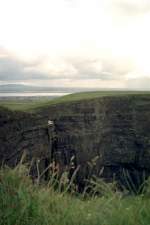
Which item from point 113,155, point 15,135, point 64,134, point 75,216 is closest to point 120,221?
point 75,216

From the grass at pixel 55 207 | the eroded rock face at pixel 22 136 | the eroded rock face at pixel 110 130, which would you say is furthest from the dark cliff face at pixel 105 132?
the grass at pixel 55 207

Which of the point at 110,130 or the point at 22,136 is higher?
the point at 22,136

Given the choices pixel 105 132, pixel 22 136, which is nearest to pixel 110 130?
pixel 105 132

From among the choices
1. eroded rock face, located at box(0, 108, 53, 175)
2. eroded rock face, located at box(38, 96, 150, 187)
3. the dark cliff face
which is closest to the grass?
eroded rock face, located at box(0, 108, 53, 175)

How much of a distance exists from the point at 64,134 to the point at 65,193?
3070 inches

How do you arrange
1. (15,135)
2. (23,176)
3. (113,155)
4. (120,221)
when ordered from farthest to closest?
(113,155) < (15,135) < (23,176) < (120,221)

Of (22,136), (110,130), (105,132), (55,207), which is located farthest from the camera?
(110,130)

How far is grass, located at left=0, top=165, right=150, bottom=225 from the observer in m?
4.55

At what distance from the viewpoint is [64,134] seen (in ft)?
274

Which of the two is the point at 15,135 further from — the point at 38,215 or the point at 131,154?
the point at 38,215

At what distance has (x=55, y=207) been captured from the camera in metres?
4.95

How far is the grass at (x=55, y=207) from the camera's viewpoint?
4.55 meters

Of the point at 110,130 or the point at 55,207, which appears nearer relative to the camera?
the point at 55,207

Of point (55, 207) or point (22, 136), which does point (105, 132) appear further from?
point (55, 207)
